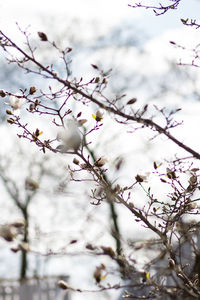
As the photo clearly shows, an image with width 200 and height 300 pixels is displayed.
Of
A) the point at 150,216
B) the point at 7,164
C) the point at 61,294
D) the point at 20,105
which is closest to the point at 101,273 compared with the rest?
the point at 150,216

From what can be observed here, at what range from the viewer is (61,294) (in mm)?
7398

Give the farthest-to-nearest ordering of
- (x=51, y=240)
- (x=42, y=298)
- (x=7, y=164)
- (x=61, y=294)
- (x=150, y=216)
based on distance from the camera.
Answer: (x=7, y=164) → (x=42, y=298) → (x=61, y=294) → (x=150, y=216) → (x=51, y=240)

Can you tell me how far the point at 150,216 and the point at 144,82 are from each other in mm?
8833

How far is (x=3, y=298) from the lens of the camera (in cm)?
823

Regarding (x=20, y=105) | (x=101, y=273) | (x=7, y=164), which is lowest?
(x=101, y=273)

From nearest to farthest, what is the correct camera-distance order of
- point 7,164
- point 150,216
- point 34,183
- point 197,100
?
point 34,183 < point 150,216 < point 197,100 < point 7,164

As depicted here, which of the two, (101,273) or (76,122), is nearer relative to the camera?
(101,273)

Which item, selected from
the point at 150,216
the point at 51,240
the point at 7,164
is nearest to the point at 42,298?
the point at 7,164

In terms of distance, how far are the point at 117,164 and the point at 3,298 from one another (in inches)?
288

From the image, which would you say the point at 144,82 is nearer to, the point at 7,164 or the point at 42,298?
the point at 7,164

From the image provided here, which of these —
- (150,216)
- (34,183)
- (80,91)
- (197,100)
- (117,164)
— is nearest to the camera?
(34,183)

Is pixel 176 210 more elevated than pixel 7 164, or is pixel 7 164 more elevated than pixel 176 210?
pixel 7 164

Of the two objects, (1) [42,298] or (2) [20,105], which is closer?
(2) [20,105]

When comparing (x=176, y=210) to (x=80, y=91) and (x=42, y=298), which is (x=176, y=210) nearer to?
(x=80, y=91)
